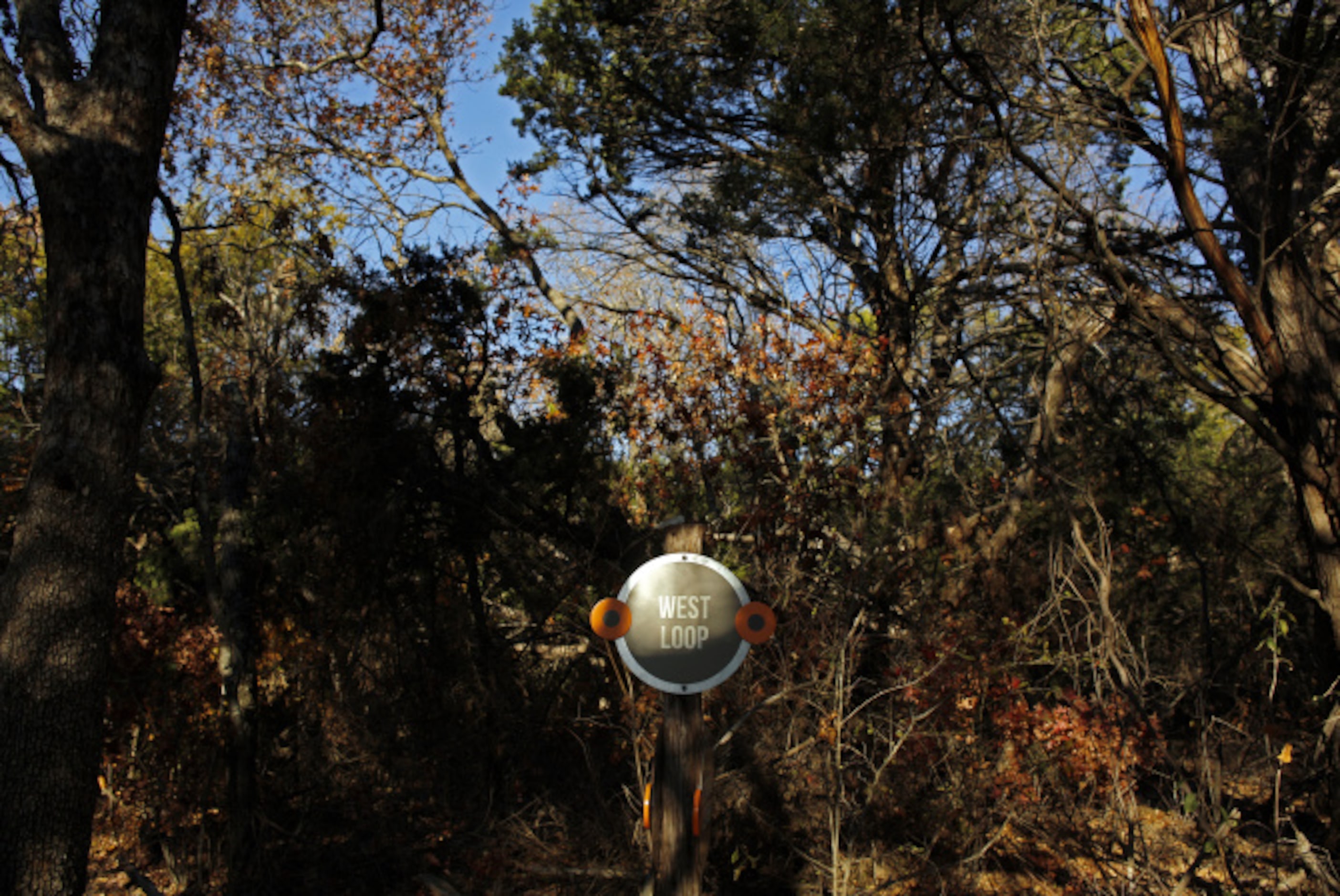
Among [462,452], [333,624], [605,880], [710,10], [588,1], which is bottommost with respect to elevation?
[605,880]

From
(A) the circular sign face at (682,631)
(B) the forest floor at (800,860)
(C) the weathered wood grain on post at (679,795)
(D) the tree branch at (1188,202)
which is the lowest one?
(B) the forest floor at (800,860)

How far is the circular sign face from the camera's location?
109 inches

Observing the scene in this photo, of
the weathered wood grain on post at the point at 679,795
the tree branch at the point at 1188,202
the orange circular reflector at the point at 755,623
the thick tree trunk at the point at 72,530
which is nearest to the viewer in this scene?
the orange circular reflector at the point at 755,623

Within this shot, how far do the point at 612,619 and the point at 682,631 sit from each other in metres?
0.22

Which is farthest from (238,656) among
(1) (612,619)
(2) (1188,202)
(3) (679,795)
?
(2) (1188,202)

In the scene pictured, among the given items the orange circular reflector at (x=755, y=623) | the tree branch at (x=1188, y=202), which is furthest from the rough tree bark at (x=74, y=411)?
the tree branch at (x=1188, y=202)

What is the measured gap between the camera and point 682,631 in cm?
279

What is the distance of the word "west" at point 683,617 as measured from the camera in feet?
9.14

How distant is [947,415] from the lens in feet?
30.0

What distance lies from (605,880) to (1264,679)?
642 cm

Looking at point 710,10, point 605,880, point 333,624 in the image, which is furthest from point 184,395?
point 605,880

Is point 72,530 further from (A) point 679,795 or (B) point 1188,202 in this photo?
(B) point 1188,202

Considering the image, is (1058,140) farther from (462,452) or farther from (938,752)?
(462,452)

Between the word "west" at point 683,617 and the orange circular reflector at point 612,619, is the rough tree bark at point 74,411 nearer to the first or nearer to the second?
the orange circular reflector at point 612,619
